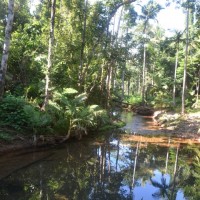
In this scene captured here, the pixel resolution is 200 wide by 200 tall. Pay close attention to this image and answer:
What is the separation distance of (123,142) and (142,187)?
6820 mm

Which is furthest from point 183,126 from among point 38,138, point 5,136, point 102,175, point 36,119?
point 5,136

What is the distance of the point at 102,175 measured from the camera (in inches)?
338

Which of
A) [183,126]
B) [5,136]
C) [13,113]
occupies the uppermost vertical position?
[13,113]

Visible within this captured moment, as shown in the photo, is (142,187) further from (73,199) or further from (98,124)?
(98,124)

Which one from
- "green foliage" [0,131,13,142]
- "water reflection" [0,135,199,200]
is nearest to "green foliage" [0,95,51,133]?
"green foliage" [0,131,13,142]

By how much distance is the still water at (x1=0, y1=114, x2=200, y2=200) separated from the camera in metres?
7.07

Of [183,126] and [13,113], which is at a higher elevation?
[13,113]

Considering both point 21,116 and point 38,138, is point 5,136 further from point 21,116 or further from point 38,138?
point 21,116

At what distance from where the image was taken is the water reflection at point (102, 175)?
7045 millimetres

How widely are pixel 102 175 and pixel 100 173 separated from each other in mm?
196

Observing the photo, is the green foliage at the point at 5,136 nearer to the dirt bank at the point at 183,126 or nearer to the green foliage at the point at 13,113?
the green foliage at the point at 13,113

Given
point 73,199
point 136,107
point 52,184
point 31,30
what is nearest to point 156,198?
point 73,199

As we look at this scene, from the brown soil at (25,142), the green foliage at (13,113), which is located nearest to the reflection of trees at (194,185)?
the brown soil at (25,142)

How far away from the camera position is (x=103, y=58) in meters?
20.1
